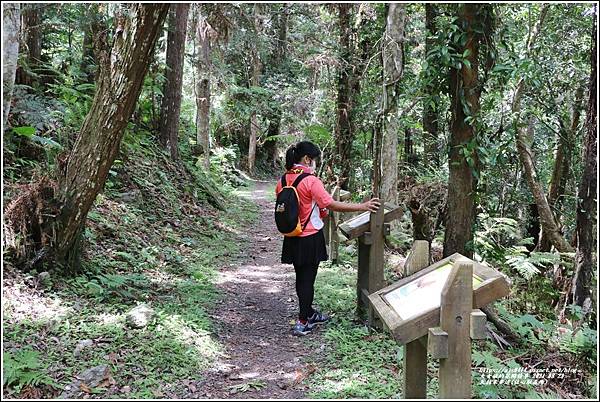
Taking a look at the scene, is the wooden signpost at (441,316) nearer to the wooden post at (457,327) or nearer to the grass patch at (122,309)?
→ the wooden post at (457,327)

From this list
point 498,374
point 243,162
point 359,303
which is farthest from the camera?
point 243,162

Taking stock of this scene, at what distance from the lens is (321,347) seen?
19.2ft

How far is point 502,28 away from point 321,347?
4.09 metres

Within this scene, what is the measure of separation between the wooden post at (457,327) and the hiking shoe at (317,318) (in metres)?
2.98

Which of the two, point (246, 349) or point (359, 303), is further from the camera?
point (359, 303)

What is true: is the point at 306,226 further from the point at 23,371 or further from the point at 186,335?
the point at 23,371

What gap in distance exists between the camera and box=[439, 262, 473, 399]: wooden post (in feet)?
11.4

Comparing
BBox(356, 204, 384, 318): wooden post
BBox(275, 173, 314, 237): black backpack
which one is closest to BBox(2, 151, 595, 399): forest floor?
BBox(356, 204, 384, 318): wooden post

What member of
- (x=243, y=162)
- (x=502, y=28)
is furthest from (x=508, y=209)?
(x=243, y=162)

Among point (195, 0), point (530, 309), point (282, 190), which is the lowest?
point (530, 309)

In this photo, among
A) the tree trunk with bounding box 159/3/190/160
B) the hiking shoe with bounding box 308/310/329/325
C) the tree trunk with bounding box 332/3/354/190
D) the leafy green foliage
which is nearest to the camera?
the leafy green foliage

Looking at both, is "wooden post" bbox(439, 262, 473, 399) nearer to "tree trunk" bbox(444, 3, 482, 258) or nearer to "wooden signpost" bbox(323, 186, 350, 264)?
"tree trunk" bbox(444, 3, 482, 258)

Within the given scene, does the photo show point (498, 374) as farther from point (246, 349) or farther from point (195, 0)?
point (195, 0)

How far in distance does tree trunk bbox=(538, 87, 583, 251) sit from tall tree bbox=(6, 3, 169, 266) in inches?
284
